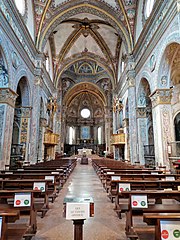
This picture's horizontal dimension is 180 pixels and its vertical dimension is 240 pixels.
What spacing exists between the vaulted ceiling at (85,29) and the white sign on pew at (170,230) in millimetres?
13904

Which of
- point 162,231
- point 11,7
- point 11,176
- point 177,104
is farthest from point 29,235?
point 177,104

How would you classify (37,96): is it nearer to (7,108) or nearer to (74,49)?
(7,108)

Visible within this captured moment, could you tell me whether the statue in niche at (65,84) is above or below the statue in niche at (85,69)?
below

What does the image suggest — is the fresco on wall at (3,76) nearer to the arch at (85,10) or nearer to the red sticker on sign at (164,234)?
the arch at (85,10)

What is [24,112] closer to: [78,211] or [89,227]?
[89,227]

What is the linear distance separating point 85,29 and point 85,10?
12.6 feet

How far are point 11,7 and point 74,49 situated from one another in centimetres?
1349

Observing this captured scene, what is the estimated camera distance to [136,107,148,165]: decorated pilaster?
11.7 metres

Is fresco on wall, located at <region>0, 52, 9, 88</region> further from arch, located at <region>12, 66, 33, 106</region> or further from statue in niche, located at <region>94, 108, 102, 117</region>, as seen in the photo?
statue in niche, located at <region>94, 108, 102, 117</region>

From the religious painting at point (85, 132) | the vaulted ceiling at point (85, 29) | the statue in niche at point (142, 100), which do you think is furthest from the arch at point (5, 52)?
the religious painting at point (85, 132)

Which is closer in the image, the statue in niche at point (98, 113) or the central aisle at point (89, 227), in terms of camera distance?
the central aisle at point (89, 227)

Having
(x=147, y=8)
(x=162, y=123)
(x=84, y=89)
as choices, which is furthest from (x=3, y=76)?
(x=84, y=89)

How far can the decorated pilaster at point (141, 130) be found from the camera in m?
11.7

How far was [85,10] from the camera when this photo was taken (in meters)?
14.4
